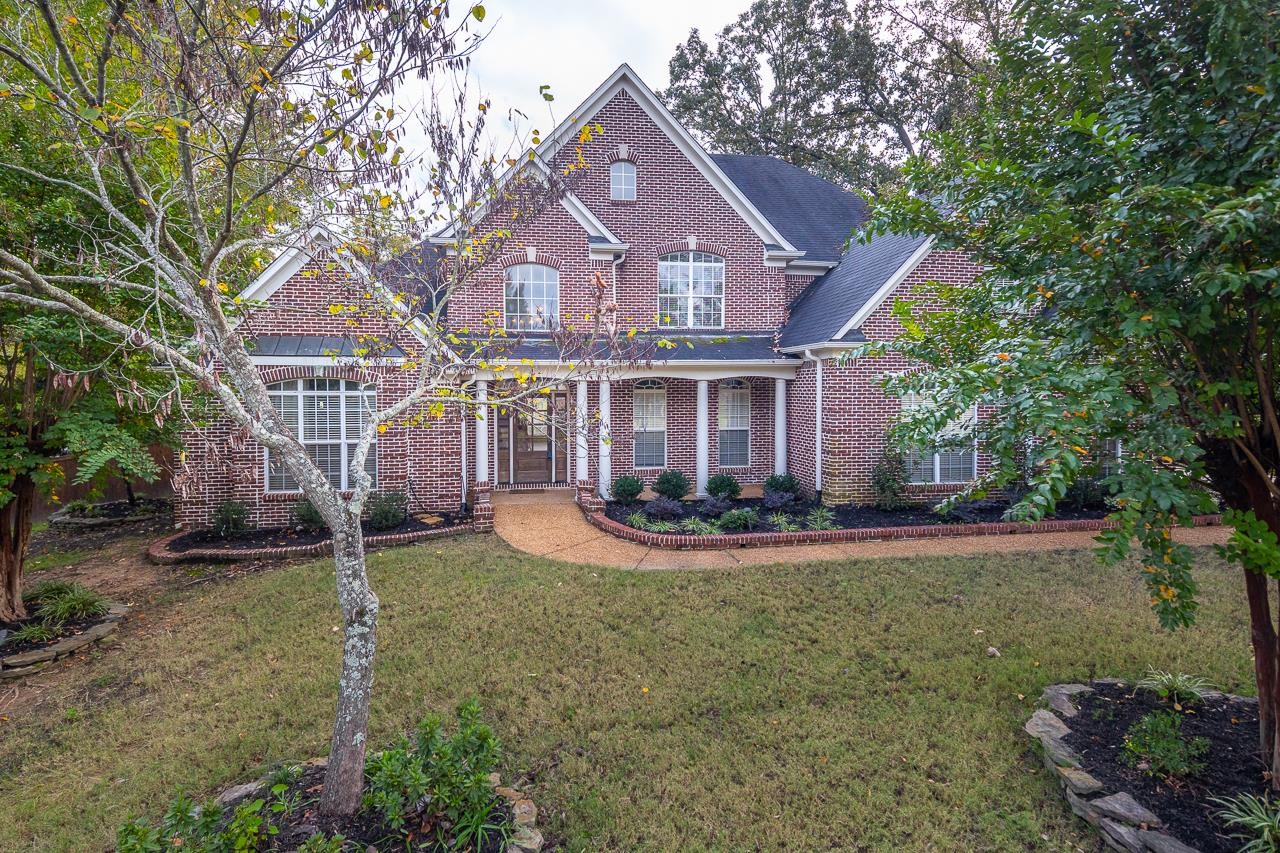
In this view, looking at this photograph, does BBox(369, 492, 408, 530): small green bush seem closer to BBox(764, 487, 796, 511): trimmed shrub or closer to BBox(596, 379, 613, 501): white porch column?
BBox(596, 379, 613, 501): white porch column

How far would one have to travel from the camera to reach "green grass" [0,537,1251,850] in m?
3.87

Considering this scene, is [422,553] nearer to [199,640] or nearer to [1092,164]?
[199,640]

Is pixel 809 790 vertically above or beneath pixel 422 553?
beneath

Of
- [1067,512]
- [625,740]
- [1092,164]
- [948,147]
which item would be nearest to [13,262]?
[625,740]

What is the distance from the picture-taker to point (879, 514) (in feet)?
35.0

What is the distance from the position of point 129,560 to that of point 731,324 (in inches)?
472

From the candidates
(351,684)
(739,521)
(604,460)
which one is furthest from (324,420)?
(351,684)

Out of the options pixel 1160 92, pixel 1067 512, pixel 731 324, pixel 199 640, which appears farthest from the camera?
pixel 731 324

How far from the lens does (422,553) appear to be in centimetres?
862

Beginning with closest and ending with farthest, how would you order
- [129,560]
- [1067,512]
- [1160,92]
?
[1160,92]
[129,560]
[1067,512]

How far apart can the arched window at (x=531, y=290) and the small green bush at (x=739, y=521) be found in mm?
5655

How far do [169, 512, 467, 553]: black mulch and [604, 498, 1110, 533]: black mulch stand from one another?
3.12 metres

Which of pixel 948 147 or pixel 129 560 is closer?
pixel 948 147

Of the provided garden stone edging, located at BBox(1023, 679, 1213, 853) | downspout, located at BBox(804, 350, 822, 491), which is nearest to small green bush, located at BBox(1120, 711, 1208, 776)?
garden stone edging, located at BBox(1023, 679, 1213, 853)
